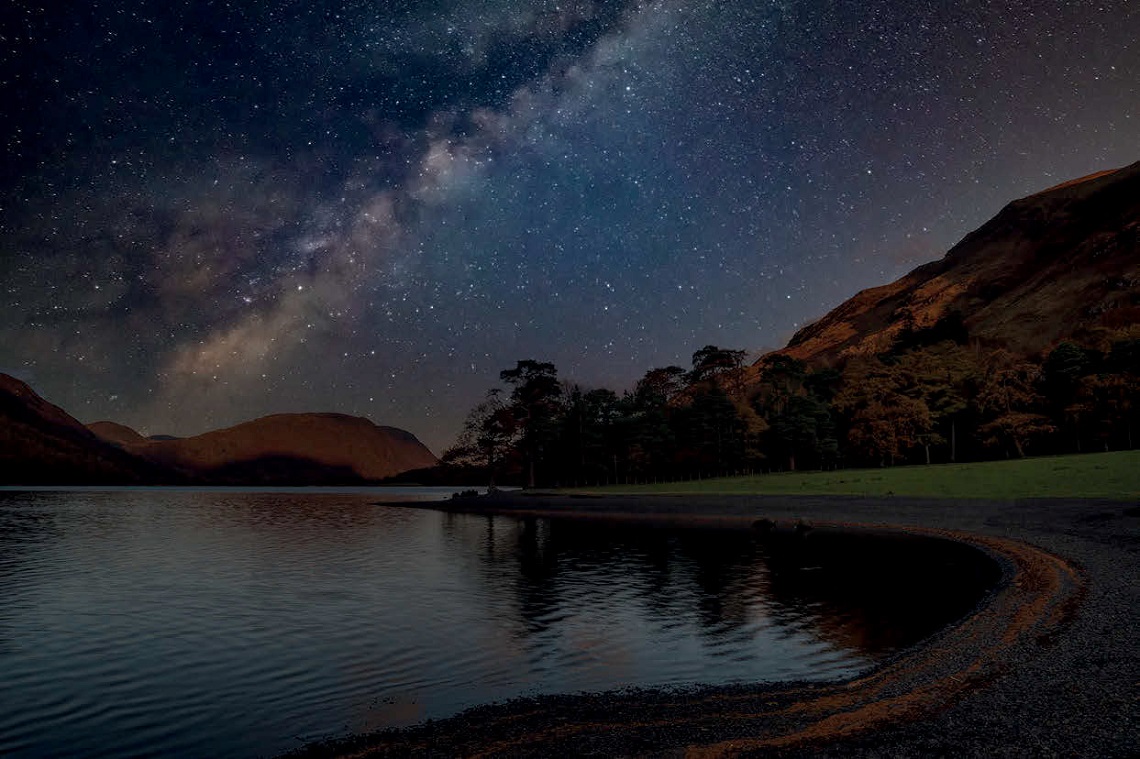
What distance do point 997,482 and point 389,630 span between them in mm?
52624

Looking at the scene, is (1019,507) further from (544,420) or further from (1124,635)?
(544,420)

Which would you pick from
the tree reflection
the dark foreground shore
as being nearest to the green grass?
the tree reflection

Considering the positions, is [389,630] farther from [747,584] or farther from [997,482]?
[997,482]

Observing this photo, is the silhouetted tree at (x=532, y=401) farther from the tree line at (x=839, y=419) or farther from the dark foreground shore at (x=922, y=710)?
the dark foreground shore at (x=922, y=710)

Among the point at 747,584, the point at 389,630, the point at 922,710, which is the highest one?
the point at 922,710

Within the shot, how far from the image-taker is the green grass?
46219 mm

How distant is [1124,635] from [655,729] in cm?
987

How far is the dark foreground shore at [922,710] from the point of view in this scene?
875 centimetres

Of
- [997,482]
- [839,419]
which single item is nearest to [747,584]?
[997,482]

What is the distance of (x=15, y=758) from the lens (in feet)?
36.4

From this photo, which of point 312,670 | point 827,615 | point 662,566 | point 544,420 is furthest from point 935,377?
point 312,670

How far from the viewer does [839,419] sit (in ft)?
373

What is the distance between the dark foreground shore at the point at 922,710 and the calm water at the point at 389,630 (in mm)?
1584

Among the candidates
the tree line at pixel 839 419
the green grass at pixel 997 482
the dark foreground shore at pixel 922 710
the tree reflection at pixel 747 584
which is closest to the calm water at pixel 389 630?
the tree reflection at pixel 747 584
